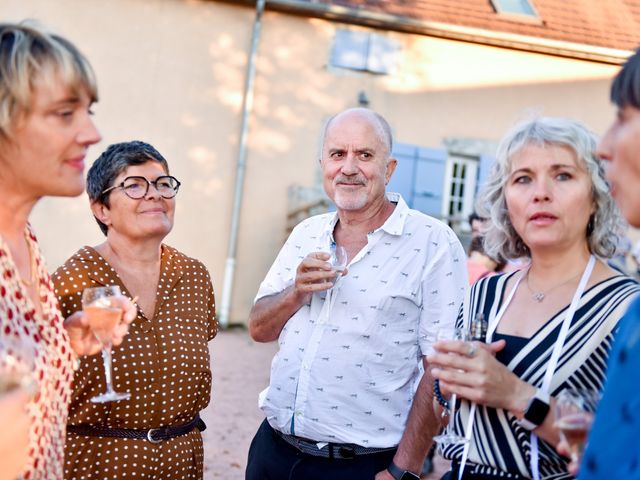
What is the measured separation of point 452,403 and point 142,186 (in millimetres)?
1691

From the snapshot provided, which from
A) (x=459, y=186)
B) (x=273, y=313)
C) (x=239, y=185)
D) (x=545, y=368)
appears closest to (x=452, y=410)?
(x=545, y=368)

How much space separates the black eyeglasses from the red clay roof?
11.7 meters

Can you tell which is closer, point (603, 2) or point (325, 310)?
point (325, 310)

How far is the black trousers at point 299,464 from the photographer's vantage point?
9.95 ft

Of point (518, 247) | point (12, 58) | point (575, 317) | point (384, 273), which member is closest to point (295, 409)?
point (384, 273)

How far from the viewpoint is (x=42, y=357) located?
2.02 meters

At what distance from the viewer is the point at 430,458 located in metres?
6.47

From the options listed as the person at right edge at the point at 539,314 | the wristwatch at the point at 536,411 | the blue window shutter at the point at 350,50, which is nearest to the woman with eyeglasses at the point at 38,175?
the person at right edge at the point at 539,314

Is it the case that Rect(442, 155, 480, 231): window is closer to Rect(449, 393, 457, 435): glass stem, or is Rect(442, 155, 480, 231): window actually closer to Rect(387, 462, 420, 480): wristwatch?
Rect(387, 462, 420, 480): wristwatch

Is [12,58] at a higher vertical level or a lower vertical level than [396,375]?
higher

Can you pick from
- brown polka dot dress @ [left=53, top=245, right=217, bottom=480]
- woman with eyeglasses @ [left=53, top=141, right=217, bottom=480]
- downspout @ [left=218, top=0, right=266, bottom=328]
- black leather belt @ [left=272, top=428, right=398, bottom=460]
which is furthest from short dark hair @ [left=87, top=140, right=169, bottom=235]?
downspout @ [left=218, top=0, right=266, bottom=328]

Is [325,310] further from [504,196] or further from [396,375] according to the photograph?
[504,196]

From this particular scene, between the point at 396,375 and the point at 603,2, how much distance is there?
15781mm

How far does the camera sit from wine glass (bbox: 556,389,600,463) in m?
1.75
